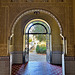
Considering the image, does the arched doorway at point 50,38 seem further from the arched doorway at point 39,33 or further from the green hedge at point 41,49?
the green hedge at point 41,49

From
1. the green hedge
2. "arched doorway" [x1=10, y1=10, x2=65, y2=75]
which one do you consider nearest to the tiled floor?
"arched doorway" [x1=10, y1=10, x2=65, y2=75]

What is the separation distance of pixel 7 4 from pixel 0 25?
0.90 meters

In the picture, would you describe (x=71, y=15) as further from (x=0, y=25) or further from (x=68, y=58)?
(x=0, y=25)

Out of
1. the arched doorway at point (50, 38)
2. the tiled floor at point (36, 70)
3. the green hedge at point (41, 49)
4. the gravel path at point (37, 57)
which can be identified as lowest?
the gravel path at point (37, 57)

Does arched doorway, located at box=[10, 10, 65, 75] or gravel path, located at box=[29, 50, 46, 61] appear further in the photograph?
gravel path, located at box=[29, 50, 46, 61]

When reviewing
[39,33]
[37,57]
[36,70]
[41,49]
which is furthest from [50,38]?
[41,49]

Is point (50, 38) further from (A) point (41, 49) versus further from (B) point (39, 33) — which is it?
(A) point (41, 49)

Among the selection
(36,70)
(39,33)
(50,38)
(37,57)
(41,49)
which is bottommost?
(37,57)

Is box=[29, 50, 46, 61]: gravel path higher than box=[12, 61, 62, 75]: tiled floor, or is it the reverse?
box=[12, 61, 62, 75]: tiled floor

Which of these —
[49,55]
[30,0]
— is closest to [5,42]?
[30,0]

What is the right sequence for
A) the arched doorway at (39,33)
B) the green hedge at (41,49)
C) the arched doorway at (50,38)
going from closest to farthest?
the arched doorway at (50,38) < the arched doorway at (39,33) < the green hedge at (41,49)

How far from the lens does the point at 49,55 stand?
6801 mm

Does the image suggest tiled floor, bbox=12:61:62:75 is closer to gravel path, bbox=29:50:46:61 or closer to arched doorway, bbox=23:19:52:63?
arched doorway, bbox=23:19:52:63

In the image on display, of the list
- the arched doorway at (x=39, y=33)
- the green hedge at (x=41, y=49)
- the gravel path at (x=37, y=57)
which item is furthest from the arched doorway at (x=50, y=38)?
the green hedge at (x=41, y=49)
